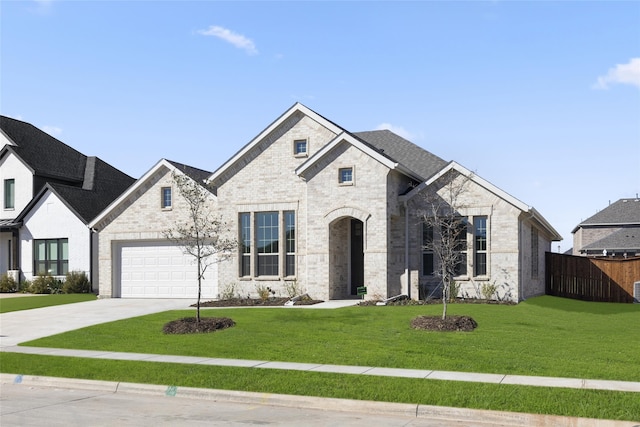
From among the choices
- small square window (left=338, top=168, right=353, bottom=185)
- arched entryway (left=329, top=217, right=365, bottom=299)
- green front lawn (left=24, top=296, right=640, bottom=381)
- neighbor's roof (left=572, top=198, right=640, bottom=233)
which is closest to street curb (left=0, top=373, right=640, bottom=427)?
green front lawn (left=24, top=296, right=640, bottom=381)

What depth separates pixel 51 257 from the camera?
3425 centimetres

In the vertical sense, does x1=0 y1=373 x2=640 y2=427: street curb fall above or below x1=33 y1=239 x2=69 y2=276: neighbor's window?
below

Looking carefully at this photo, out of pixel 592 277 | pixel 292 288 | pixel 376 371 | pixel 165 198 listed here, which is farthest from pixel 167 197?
pixel 592 277

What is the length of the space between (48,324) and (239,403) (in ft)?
41.8

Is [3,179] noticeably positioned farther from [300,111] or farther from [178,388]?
[178,388]

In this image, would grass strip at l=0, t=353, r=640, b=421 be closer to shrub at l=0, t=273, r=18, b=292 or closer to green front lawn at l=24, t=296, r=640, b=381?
green front lawn at l=24, t=296, r=640, b=381

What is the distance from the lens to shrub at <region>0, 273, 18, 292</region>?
34188 millimetres

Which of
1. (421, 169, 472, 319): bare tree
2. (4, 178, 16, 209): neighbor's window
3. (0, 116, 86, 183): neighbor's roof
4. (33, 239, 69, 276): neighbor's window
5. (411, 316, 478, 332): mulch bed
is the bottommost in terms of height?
(411, 316, 478, 332): mulch bed

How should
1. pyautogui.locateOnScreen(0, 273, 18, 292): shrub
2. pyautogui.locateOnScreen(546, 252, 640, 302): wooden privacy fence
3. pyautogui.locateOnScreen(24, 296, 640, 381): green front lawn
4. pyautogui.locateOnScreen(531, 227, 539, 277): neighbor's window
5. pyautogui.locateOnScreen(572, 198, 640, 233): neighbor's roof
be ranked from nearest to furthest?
pyautogui.locateOnScreen(24, 296, 640, 381): green front lawn
pyautogui.locateOnScreen(531, 227, 539, 277): neighbor's window
pyautogui.locateOnScreen(546, 252, 640, 302): wooden privacy fence
pyautogui.locateOnScreen(0, 273, 18, 292): shrub
pyautogui.locateOnScreen(572, 198, 640, 233): neighbor's roof

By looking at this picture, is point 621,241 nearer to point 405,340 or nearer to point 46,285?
point 46,285

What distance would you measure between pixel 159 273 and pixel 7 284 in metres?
9.95

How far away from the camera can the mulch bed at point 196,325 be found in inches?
726

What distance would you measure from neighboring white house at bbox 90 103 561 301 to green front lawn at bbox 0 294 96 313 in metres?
1.37

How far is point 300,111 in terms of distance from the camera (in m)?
27.2
